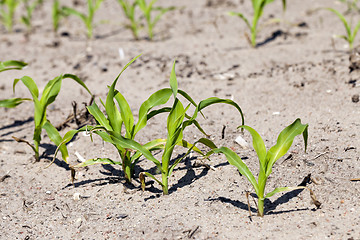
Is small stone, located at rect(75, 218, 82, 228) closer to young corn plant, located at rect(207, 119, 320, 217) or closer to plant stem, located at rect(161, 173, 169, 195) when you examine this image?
plant stem, located at rect(161, 173, 169, 195)

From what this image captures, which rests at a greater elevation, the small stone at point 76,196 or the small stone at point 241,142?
the small stone at point 241,142

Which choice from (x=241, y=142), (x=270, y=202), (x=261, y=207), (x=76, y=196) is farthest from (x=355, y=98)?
(x=76, y=196)

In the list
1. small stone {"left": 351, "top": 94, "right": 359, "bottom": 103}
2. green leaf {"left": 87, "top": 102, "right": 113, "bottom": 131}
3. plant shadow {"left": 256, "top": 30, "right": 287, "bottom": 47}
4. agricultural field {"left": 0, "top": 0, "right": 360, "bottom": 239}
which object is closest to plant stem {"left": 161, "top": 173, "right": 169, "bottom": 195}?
agricultural field {"left": 0, "top": 0, "right": 360, "bottom": 239}

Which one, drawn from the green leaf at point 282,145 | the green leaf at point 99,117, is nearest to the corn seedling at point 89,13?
the green leaf at point 99,117

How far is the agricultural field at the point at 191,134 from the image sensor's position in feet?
6.89

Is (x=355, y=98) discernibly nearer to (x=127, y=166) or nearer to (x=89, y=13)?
(x=127, y=166)

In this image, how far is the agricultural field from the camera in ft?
6.89

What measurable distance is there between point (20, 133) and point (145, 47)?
1.62 m

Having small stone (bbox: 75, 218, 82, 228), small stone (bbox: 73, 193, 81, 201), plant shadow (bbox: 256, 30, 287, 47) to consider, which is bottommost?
small stone (bbox: 75, 218, 82, 228)

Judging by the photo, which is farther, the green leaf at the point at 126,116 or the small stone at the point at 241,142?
the small stone at the point at 241,142

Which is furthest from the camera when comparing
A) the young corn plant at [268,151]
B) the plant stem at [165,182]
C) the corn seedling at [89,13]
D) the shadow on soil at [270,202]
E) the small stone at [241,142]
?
the corn seedling at [89,13]

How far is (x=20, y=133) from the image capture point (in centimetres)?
320

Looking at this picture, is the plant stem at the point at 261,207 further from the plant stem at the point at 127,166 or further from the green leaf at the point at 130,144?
the plant stem at the point at 127,166

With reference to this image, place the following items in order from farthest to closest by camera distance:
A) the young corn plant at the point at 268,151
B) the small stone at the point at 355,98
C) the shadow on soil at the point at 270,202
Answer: the small stone at the point at 355,98 → the shadow on soil at the point at 270,202 → the young corn plant at the point at 268,151
